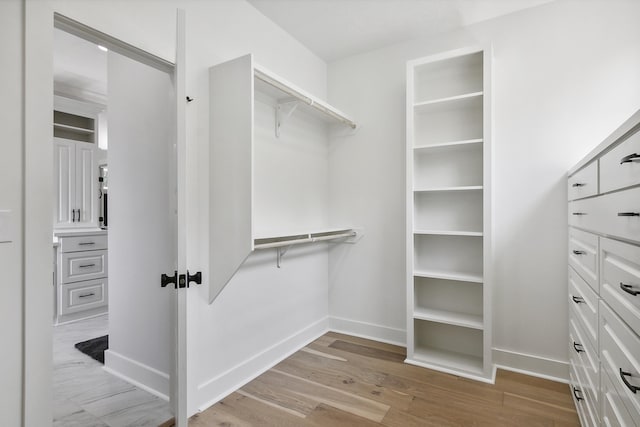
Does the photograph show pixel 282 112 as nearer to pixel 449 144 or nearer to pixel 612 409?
pixel 449 144

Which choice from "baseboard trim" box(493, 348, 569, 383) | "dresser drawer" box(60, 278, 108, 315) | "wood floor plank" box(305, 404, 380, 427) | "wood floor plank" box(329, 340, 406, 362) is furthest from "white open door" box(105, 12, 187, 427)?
"baseboard trim" box(493, 348, 569, 383)

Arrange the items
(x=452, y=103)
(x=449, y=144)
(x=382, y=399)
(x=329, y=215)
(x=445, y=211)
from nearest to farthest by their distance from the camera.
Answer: (x=382, y=399) → (x=449, y=144) → (x=452, y=103) → (x=445, y=211) → (x=329, y=215)

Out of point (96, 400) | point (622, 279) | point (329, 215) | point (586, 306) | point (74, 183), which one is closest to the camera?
point (622, 279)

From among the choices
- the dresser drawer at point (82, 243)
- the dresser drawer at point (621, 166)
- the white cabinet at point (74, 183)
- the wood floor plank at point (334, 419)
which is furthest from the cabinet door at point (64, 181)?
the dresser drawer at point (621, 166)

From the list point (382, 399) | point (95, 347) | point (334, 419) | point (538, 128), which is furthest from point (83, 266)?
point (538, 128)

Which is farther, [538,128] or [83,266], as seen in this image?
[83,266]

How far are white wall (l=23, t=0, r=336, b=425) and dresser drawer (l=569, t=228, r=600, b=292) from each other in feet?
6.17

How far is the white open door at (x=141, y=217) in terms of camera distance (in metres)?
1.75

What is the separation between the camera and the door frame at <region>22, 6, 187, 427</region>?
4.01ft

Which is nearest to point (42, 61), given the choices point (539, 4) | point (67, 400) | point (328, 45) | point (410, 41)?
point (67, 400)

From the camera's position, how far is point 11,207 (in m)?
1.20

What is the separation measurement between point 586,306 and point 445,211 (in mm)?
1243

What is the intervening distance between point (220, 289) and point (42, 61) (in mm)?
1319

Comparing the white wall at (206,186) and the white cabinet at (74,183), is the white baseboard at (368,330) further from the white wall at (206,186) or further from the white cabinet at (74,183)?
the white cabinet at (74,183)
